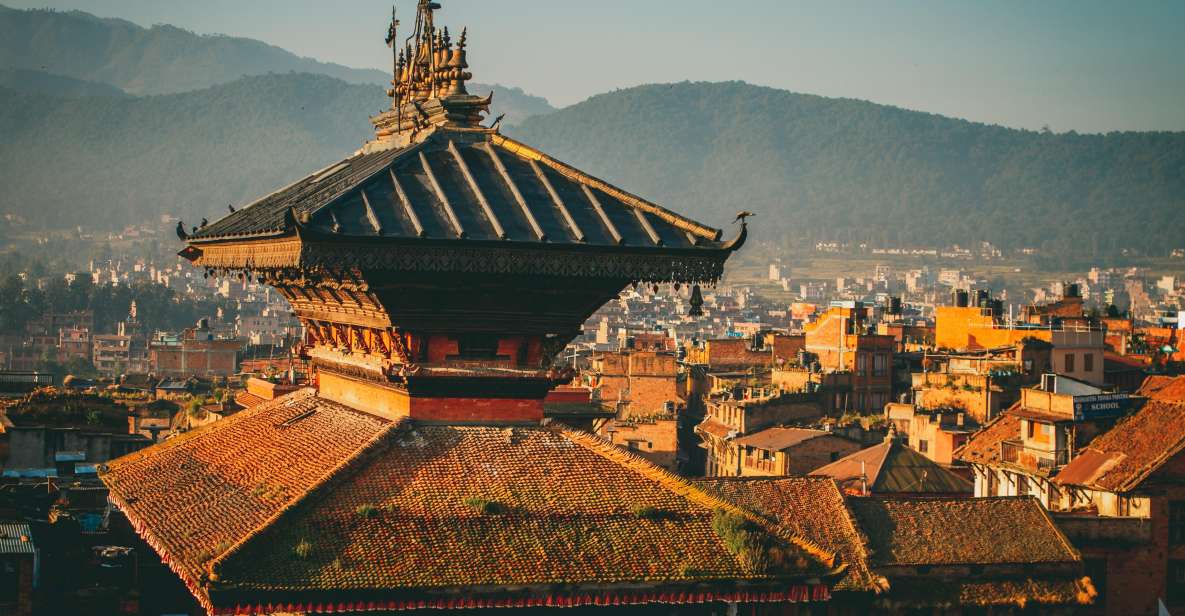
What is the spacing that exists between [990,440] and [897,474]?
433cm

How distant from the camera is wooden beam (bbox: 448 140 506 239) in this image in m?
9.61

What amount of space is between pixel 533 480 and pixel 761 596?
153cm

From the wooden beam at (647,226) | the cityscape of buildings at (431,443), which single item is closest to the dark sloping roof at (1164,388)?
the cityscape of buildings at (431,443)

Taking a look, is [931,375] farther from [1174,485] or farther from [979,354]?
[1174,485]

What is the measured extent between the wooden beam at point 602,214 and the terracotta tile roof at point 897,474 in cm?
3017

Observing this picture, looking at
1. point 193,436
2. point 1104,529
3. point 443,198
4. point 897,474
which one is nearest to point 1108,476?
point 1104,529

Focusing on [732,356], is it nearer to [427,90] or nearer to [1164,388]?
[1164,388]

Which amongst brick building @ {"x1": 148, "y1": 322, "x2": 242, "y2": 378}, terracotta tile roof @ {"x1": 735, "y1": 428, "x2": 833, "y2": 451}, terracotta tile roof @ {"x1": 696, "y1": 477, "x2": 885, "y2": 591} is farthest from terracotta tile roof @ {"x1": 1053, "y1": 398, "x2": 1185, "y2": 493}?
brick building @ {"x1": 148, "y1": 322, "x2": 242, "y2": 378}

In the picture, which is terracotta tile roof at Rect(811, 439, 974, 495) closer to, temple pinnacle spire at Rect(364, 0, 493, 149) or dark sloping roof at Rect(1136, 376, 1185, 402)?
dark sloping roof at Rect(1136, 376, 1185, 402)

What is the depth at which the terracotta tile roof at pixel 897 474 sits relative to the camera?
40375mm

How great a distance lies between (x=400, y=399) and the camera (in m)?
10.2

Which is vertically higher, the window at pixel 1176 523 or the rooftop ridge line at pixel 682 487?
the rooftop ridge line at pixel 682 487

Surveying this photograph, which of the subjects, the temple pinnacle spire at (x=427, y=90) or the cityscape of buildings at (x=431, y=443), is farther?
the temple pinnacle spire at (x=427, y=90)

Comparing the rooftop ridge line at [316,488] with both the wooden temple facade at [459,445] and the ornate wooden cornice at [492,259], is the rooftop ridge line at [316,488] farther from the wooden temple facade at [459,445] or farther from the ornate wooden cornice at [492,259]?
the ornate wooden cornice at [492,259]
